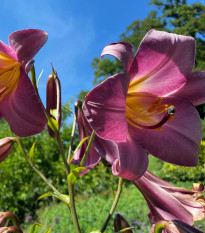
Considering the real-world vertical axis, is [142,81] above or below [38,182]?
above

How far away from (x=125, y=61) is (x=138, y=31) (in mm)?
19222

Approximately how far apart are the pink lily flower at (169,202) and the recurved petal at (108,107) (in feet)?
0.70

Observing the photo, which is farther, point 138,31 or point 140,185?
point 138,31

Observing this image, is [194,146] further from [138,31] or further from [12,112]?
[138,31]

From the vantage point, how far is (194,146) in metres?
0.65

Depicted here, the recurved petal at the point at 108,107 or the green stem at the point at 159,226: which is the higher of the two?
the recurved petal at the point at 108,107

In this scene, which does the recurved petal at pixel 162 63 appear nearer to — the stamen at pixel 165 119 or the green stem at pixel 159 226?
the stamen at pixel 165 119

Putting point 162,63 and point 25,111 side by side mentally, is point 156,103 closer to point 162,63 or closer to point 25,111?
point 162,63

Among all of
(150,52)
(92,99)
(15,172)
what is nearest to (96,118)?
(92,99)

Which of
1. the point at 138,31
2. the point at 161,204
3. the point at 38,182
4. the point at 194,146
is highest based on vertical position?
the point at 138,31

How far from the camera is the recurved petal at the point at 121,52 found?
0.54m

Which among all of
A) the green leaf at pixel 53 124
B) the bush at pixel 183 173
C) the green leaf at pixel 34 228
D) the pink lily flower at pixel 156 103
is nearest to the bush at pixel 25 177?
the bush at pixel 183 173

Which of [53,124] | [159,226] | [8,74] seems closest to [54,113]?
[53,124]

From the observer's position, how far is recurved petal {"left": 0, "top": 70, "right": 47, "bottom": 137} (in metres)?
0.55
